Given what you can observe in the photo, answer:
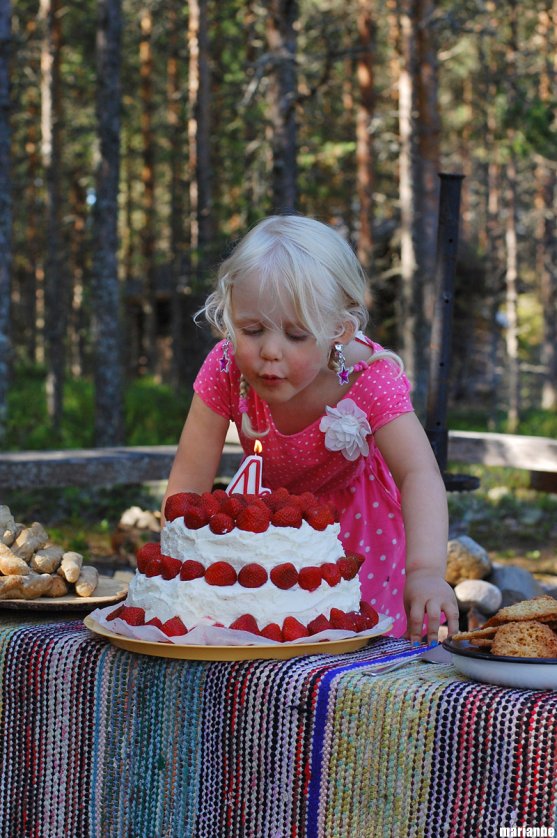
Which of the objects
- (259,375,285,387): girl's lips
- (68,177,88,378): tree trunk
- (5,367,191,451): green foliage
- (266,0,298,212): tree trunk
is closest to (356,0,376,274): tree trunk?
(5,367,191,451): green foliage

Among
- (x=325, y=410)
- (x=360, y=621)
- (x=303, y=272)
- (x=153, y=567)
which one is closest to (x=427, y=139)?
(x=325, y=410)

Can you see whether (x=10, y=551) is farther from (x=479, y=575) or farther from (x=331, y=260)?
(x=479, y=575)

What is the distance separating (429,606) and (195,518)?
55 centimetres

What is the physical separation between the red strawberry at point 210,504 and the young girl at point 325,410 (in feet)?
1.44

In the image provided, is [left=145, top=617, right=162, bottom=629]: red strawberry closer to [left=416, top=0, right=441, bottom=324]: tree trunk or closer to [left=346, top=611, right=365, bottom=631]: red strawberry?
[left=346, top=611, right=365, bottom=631]: red strawberry

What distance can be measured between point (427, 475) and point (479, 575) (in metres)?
3.67

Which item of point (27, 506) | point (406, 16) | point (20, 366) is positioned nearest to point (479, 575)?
point (27, 506)

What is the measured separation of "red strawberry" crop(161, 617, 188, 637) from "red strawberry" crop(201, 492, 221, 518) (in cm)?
22

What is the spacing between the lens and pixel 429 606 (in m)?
2.15

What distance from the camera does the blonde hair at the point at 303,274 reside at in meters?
2.33

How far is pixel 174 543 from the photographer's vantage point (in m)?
2.04

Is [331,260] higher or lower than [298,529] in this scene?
higher

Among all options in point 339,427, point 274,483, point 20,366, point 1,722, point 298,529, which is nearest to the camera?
point 298,529

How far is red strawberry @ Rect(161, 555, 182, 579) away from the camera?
77.5 inches
